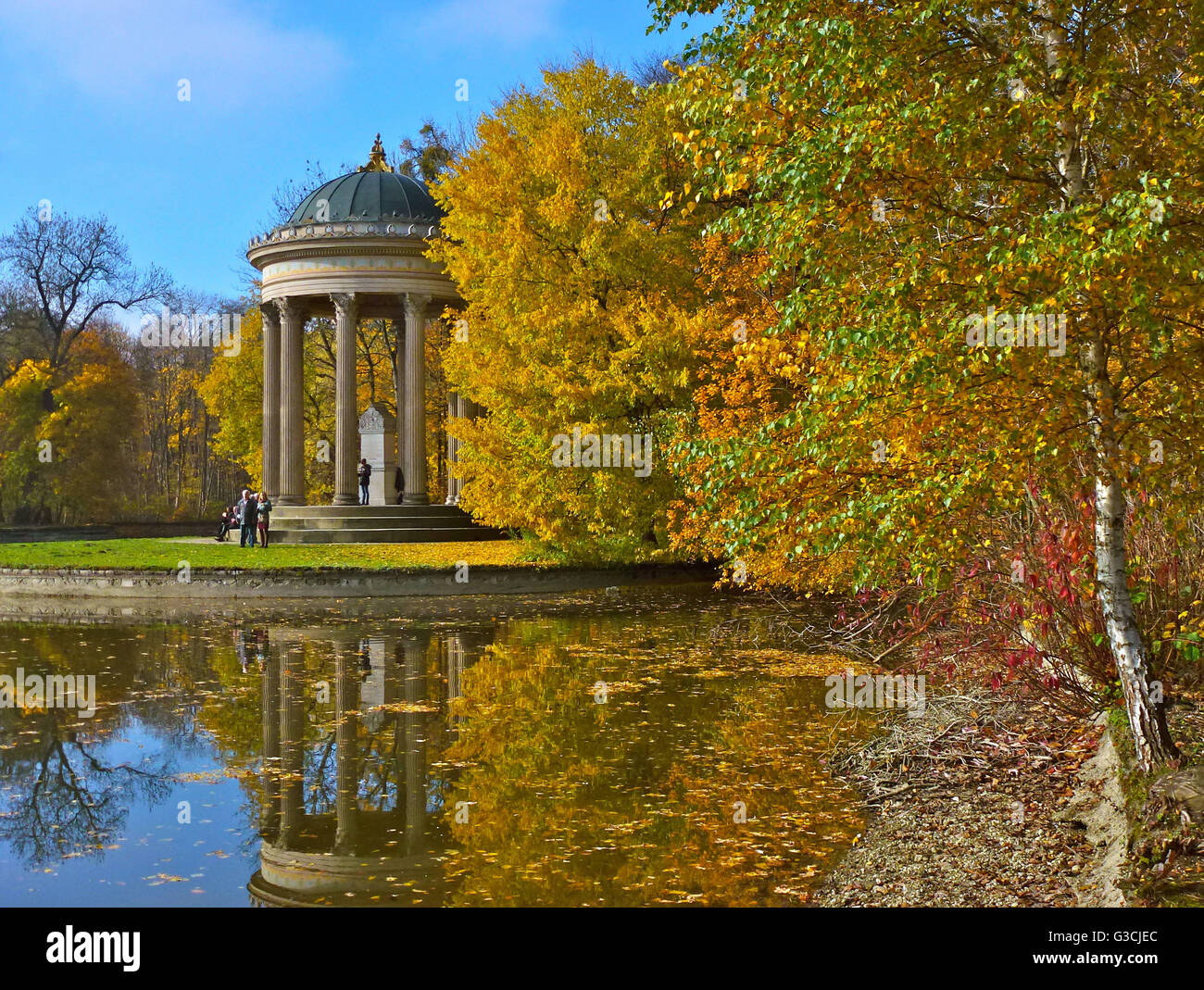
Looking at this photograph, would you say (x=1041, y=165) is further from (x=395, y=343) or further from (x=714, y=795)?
(x=395, y=343)

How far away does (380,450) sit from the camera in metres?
41.4

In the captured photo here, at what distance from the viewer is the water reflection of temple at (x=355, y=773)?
269 inches

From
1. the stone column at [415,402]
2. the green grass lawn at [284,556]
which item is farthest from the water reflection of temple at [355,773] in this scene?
the stone column at [415,402]

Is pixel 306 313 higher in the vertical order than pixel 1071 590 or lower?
higher

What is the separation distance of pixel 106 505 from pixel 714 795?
54.4 meters

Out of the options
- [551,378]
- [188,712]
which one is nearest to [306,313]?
[551,378]

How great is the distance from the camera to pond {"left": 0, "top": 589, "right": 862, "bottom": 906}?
22.3ft

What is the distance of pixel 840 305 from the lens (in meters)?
7.59

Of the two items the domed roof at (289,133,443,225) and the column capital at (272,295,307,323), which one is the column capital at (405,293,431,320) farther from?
the column capital at (272,295,307,323)

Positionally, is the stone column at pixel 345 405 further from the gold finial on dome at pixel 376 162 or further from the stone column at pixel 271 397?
the gold finial on dome at pixel 376 162

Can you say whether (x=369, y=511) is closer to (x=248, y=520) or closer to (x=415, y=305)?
(x=248, y=520)

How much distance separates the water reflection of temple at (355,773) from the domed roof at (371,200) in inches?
1026

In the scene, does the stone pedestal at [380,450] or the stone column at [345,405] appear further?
the stone pedestal at [380,450]

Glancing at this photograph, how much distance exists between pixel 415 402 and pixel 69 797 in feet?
98.3
